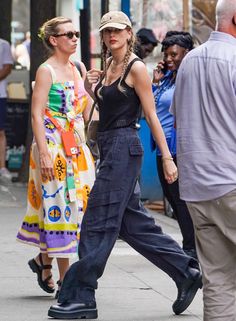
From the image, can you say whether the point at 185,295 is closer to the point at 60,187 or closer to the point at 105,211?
the point at 105,211

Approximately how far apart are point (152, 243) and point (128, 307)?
515 mm

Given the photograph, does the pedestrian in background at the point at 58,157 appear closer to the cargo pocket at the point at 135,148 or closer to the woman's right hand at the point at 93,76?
the woman's right hand at the point at 93,76

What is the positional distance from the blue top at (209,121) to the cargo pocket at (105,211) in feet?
3.76

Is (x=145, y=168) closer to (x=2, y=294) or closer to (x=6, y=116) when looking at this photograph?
→ (x=6, y=116)

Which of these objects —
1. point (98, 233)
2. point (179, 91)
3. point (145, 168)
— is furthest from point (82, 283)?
point (145, 168)

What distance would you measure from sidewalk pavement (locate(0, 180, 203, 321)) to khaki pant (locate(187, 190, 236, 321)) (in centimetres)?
137

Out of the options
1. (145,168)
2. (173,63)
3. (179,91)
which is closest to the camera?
(179,91)

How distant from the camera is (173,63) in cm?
895

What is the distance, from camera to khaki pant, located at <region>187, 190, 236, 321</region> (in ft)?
18.6

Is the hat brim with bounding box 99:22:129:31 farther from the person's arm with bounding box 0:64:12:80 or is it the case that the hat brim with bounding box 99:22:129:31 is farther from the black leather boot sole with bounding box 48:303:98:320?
the person's arm with bounding box 0:64:12:80

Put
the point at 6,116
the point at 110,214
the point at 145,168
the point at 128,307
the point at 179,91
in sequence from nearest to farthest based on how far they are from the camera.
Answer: the point at 179,91, the point at 110,214, the point at 128,307, the point at 145,168, the point at 6,116

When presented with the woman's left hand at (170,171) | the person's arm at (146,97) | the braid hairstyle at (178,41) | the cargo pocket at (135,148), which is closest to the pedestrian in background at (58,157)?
the cargo pocket at (135,148)

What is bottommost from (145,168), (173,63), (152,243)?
(145,168)

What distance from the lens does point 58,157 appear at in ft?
24.3
